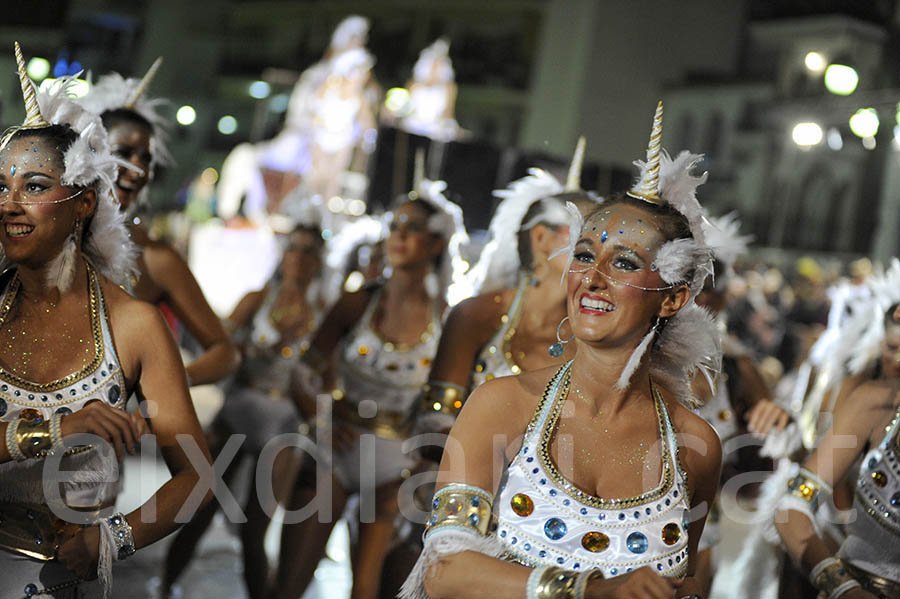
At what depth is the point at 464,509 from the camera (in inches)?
103

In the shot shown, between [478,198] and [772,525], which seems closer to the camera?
[772,525]

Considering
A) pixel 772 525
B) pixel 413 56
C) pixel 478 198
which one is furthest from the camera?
pixel 413 56

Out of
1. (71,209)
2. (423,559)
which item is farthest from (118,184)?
(423,559)

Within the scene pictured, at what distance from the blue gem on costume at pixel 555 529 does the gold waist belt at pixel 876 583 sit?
1.25 meters

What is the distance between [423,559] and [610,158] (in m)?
27.0

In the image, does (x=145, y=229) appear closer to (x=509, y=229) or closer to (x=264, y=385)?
(x=509, y=229)

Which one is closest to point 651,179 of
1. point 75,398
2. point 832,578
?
point 832,578

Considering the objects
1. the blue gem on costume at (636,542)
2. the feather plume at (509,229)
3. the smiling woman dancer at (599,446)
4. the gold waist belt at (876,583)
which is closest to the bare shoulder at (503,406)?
the smiling woman dancer at (599,446)

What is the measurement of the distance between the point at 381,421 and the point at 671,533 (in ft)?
9.30

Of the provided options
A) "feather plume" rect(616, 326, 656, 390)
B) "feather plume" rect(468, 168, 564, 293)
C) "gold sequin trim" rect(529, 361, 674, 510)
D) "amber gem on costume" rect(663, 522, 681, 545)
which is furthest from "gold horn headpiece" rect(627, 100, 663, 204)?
"feather plume" rect(468, 168, 564, 293)

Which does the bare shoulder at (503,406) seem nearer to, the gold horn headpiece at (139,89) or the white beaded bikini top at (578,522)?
the white beaded bikini top at (578,522)

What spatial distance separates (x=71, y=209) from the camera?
3066 millimetres

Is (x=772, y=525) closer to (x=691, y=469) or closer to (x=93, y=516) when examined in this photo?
(x=691, y=469)

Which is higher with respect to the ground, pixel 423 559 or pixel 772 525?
pixel 423 559
